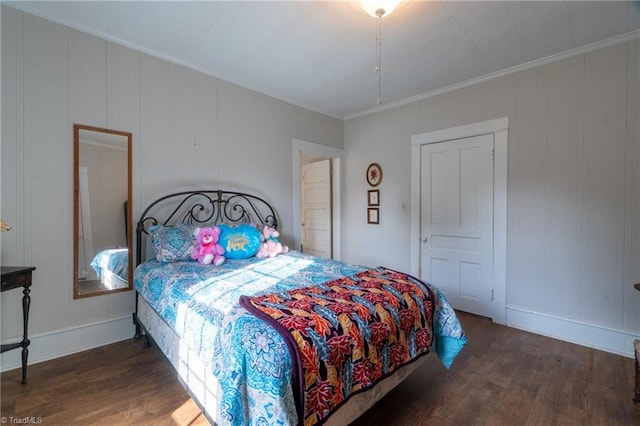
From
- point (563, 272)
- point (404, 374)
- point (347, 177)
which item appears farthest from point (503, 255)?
point (347, 177)

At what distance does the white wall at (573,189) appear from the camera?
247cm

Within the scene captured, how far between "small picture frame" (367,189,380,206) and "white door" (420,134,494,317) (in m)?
0.67

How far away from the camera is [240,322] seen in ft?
4.14

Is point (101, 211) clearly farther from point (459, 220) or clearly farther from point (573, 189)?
point (573, 189)

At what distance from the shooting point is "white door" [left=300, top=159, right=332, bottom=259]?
187 inches

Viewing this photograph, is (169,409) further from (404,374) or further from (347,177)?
(347,177)

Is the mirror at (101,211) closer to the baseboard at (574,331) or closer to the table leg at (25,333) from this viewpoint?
the table leg at (25,333)

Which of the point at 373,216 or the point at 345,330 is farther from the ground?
the point at 373,216

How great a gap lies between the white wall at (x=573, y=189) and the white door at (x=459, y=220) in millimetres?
227

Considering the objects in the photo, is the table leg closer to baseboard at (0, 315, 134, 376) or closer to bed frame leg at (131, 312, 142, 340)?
baseboard at (0, 315, 134, 376)

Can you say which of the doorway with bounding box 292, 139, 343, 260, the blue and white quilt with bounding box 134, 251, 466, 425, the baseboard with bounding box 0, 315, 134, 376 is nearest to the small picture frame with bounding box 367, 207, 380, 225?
the doorway with bounding box 292, 139, 343, 260

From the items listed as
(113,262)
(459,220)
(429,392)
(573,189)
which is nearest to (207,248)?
(113,262)

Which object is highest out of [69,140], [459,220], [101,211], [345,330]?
[69,140]

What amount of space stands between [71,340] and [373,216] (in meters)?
3.57
